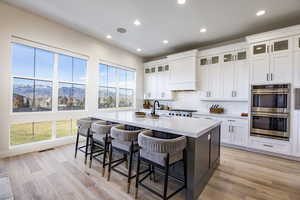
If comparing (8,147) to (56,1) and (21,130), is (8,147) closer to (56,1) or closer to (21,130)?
(21,130)

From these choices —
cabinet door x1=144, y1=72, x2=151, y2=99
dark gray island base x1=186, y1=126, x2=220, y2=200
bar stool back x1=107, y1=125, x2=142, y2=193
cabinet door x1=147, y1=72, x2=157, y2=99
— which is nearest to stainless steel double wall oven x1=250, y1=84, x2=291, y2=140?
Result: dark gray island base x1=186, y1=126, x2=220, y2=200

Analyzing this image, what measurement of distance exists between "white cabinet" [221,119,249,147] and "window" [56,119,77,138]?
4279 millimetres

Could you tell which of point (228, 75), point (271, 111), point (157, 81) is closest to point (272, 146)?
point (271, 111)

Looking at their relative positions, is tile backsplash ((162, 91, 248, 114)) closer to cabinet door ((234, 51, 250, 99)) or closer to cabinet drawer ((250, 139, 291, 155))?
cabinet door ((234, 51, 250, 99))

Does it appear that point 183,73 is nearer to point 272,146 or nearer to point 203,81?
point 203,81

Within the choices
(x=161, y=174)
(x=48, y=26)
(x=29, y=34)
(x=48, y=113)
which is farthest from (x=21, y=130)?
(x=161, y=174)

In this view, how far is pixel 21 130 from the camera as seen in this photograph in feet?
10.6

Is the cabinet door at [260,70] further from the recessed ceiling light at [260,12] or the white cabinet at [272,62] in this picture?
the recessed ceiling light at [260,12]

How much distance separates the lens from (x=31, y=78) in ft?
10.9

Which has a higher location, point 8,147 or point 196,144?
point 196,144

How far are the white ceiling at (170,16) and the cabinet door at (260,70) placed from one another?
2.76 feet

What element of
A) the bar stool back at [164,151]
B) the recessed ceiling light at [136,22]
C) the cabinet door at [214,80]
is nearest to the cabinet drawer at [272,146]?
the cabinet door at [214,80]

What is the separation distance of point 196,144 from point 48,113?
3.61m

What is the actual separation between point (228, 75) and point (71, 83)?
452 centimetres
